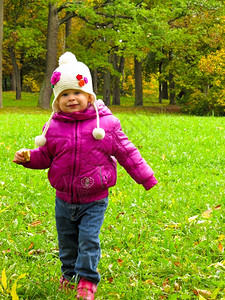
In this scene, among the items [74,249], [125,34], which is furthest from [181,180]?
[125,34]

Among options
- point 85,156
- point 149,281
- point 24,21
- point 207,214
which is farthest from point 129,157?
point 24,21

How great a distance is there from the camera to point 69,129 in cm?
242

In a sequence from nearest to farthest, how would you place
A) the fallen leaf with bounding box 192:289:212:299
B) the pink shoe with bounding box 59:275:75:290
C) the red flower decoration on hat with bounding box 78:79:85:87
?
the red flower decoration on hat with bounding box 78:79:85:87, the pink shoe with bounding box 59:275:75:290, the fallen leaf with bounding box 192:289:212:299

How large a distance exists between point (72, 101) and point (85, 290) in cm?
121

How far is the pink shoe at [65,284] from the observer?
2.60 meters

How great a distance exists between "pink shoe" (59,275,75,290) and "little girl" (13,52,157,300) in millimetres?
78

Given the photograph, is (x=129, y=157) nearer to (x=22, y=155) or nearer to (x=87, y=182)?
(x=87, y=182)

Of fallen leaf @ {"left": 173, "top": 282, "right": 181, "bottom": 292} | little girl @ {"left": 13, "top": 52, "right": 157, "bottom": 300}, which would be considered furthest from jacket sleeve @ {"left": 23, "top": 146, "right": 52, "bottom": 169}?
fallen leaf @ {"left": 173, "top": 282, "right": 181, "bottom": 292}

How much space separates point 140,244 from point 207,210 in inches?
41.5

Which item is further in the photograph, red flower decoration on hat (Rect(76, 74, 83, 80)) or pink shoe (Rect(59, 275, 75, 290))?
pink shoe (Rect(59, 275, 75, 290))

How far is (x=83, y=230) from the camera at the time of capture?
7.97 feet

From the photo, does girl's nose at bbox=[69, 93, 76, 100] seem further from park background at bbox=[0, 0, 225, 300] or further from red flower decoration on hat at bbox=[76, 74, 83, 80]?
park background at bbox=[0, 0, 225, 300]

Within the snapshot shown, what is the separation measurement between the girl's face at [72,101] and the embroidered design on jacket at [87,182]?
0.42 metres

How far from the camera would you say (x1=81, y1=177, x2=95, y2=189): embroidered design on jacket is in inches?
94.4
